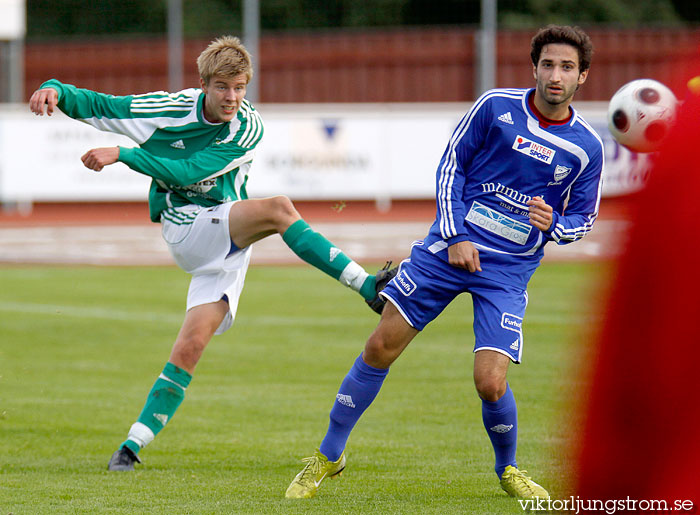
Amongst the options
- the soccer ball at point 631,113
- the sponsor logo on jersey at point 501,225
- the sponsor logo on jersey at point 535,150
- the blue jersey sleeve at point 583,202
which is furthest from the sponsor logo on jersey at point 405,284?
the soccer ball at point 631,113

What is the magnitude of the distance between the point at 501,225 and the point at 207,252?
159 cm

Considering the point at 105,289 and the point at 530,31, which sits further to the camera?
the point at 530,31

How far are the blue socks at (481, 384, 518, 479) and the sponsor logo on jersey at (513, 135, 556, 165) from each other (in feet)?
3.08

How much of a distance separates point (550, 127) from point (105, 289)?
A: 9.90m

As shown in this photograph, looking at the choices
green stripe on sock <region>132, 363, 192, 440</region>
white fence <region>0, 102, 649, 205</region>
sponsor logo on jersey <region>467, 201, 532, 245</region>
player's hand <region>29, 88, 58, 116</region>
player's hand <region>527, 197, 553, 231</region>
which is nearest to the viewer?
player's hand <region>527, 197, 553, 231</region>

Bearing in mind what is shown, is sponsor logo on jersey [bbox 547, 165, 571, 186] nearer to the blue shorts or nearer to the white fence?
the blue shorts

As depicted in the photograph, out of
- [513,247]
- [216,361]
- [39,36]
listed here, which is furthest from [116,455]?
[39,36]

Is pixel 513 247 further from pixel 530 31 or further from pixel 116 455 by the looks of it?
pixel 530 31

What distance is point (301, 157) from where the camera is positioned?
74.5 feet

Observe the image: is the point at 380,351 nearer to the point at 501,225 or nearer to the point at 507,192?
the point at 501,225

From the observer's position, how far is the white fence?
2231 cm

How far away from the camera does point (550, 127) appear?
4.29m

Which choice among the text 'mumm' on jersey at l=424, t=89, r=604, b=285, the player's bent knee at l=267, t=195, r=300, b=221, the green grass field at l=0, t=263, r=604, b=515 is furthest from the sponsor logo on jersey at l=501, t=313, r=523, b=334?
the player's bent knee at l=267, t=195, r=300, b=221

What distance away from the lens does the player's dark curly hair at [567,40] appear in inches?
164
